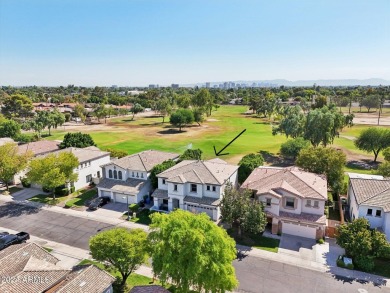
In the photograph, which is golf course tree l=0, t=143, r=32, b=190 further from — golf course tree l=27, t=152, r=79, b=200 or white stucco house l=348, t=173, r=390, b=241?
white stucco house l=348, t=173, r=390, b=241

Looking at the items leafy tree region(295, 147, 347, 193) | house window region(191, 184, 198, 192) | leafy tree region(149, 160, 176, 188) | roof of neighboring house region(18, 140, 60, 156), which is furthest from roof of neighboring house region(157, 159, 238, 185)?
roof of neighboring house region(18, 140, 60, 156)

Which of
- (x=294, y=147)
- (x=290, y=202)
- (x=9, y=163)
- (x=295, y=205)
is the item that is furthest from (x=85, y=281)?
(x=294, y=147)

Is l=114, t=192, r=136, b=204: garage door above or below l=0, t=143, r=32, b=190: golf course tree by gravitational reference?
below

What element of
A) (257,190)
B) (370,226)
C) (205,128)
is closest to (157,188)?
(257,190)

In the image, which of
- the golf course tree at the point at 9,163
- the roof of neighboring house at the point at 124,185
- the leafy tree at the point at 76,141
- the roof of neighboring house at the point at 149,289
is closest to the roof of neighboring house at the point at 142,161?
the roof of neighboring house at the point at 124,185

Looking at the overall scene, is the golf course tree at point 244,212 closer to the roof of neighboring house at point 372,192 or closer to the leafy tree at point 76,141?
the roof of neighboring house at point 372,192

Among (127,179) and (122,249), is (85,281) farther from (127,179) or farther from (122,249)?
(127,179)
